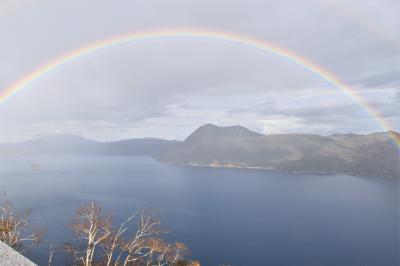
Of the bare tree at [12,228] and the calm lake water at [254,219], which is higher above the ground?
the bare tree at [12,228]

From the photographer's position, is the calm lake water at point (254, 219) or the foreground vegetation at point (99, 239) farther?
the calm lake water at point (254, 219)

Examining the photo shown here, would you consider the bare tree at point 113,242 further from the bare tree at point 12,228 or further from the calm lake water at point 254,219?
the calm lake water at point 254,219

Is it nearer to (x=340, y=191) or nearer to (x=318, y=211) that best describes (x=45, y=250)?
(x=318, y=211)

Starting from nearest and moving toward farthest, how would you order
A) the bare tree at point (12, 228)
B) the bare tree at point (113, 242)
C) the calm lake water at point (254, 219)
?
the bare tree at point (12, 228) < the bare tree at point (113, 242) < the calm lake water at point (254, 219)

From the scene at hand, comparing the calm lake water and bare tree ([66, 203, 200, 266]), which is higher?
bare tree ([66, 203, 200, 266])

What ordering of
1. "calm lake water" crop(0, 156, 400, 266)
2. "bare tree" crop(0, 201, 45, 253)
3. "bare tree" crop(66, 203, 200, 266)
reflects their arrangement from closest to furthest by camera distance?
"bare tree" crop(0, 201, 45, 253) < "bare tree" crop(66, 203, 200, 266) < "calm lake water" crop(0, 156, 400, 266)

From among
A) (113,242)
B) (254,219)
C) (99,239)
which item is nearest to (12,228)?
(99,239)

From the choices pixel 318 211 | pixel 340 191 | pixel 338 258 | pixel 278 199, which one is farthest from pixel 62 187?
pixel 340 191

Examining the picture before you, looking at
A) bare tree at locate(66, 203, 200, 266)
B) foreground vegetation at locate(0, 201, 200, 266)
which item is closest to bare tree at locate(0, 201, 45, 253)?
foreground vegetation at locate(0, 201, 200, 266)

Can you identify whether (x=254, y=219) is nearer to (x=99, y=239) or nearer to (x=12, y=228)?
(x=99, y=239)

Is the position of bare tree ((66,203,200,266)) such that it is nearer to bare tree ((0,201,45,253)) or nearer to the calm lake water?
bare tree ((0,201,45,253))

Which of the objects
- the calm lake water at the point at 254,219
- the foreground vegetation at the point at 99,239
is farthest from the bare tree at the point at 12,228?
the calm lake water at the point at 254,219
